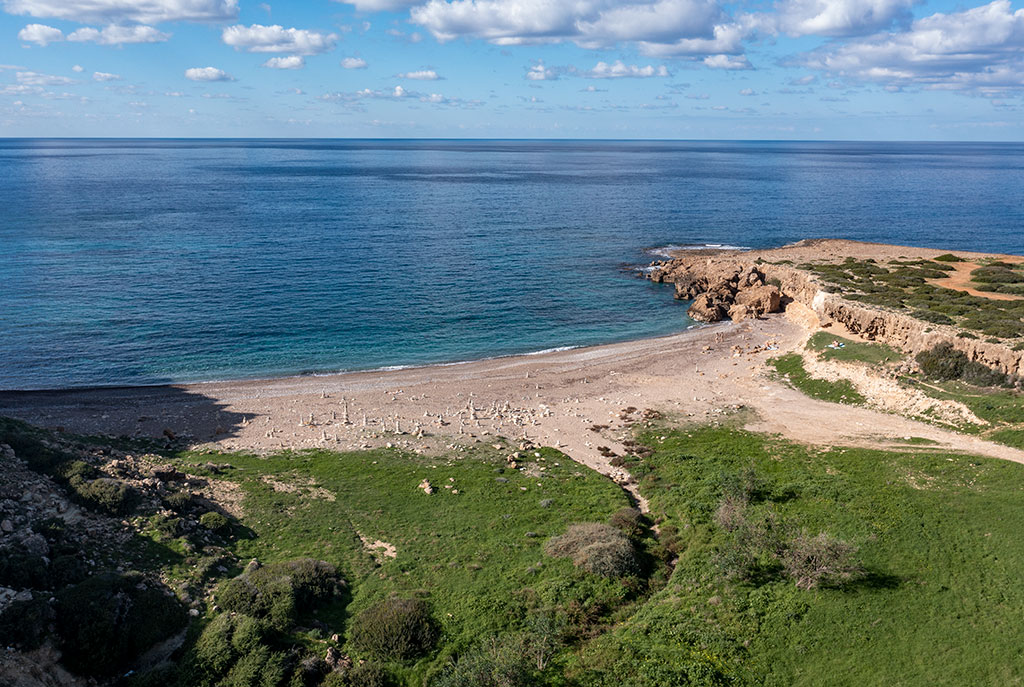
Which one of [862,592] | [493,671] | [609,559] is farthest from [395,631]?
[862,592]

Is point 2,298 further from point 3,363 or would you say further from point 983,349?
point 983,349

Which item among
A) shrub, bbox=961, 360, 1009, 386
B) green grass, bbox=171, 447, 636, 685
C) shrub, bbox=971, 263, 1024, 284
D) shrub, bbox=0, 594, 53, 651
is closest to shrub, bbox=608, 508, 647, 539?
green grass, bbox=171, 447, 636, 685

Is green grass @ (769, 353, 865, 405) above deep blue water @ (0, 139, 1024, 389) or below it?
below

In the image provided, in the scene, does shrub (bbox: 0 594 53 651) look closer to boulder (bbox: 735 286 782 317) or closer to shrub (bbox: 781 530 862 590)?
shrub (bbox: 781 530 862 590)

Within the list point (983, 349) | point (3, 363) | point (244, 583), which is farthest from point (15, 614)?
point (983, 349)

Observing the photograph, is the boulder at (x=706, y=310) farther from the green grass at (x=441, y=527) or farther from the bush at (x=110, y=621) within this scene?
the bush at (x=110, y=621)

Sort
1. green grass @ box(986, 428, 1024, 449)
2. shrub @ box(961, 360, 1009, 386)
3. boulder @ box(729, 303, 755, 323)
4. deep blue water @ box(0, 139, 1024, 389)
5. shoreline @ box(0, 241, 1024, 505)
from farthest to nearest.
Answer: boulder @ box(729, 303, 755, 323), deep blue water @ box(0, 139, 1024, 389), shrub @ box(961, 360, 1009, 386), shoreline @ box(0, 241, 1024, 505), green grass @ box(986, 428, 1024, 449)
